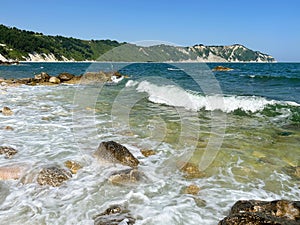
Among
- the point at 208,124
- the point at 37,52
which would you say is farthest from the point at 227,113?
the point at 37,52

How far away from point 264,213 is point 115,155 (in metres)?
3.55

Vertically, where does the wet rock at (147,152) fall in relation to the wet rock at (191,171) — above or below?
above

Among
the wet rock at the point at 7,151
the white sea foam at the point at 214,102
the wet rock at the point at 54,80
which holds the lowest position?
the wet rock at the point at 7,151

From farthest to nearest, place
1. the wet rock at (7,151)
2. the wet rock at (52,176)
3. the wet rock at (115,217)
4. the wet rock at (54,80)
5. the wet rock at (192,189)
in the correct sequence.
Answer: the wet rock at (54,80) < the wet rock at (7,151) < the wet rock at (52,176) < the wet rock at (192,189) < the wet rock at (115,217)

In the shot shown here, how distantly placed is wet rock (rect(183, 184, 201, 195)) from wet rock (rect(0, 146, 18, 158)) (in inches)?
169

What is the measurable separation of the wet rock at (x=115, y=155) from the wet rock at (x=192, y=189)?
5.19ft

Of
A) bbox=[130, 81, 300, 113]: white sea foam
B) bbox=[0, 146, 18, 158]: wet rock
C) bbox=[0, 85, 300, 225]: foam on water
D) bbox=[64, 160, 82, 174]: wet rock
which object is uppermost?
bbox=[130, 81, 300, 113]: white sea foam

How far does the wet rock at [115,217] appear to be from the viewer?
4051 millimetres

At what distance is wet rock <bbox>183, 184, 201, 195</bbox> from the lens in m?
5.09

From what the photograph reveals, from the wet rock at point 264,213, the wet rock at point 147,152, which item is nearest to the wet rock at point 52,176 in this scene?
the wet rock at point 147,152

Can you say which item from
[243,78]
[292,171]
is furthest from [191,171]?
[243,78]

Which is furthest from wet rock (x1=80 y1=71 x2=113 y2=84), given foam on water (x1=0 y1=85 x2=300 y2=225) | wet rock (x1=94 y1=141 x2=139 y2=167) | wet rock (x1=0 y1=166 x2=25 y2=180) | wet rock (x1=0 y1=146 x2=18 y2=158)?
wet rock (x1=0 y1=166 x2=25 y2=180)

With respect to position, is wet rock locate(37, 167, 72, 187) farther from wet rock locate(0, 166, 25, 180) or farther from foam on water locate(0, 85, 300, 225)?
wet rock locate(0, 166, 25, 180)

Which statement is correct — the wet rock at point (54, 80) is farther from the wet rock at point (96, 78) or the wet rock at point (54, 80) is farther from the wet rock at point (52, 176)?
the wet rock at point (52, 176)
